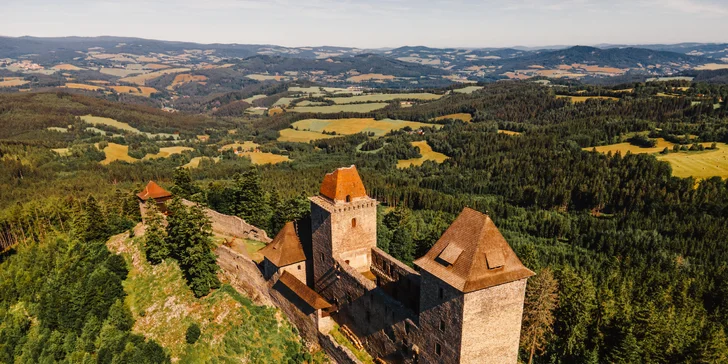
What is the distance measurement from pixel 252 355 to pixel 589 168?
117 m

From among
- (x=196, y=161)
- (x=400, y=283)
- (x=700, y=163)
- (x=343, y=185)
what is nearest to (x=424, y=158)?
(x=700, y=163)

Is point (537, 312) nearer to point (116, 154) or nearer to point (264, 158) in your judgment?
point (264, 158)

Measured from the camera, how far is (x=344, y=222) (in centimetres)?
4047

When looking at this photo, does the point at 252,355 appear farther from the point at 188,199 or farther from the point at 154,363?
the point at 188,199

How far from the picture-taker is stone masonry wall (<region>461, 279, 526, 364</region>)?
93.4 ft

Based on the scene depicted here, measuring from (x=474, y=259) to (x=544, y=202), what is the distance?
99317mm

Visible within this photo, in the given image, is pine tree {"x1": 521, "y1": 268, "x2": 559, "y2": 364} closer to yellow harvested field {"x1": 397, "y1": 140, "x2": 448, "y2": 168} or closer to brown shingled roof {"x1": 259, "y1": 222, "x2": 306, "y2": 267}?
brown shingled roof {"x1": 259, "y1": 222, "x2": 306, "y2": 267}

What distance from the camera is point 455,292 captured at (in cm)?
2827

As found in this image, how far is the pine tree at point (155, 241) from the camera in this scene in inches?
2157

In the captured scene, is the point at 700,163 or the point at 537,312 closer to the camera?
the point at 537,312

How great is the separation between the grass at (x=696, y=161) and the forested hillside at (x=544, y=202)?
1.29 meters

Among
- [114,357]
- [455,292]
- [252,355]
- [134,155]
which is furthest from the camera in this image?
[134,155]

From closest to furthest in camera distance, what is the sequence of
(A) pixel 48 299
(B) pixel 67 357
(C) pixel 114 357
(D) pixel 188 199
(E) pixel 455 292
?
(E) pixel 455 292 → (C) pixel 114 357 → (B) pixel 67 357 → (A) pixel 48 299 → (D) pixel 188 199

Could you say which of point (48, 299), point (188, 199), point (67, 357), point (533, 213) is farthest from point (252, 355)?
point (533, 213)
